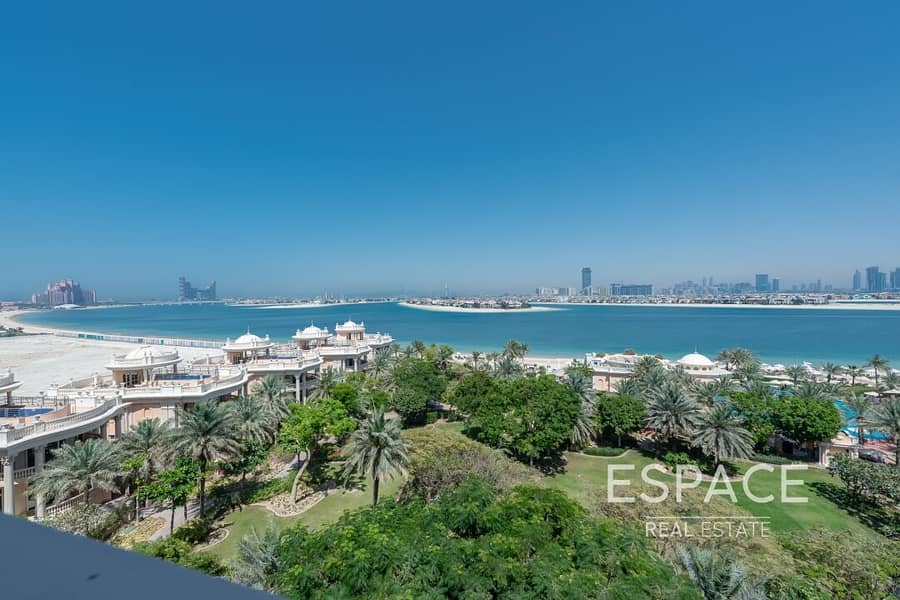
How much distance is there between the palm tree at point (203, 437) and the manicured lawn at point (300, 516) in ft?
6.10

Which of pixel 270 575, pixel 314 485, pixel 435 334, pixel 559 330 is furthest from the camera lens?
pixel 559 330

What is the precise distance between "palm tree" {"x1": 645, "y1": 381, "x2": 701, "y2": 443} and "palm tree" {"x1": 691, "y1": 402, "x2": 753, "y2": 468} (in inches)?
19.8

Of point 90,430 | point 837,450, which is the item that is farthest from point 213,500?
point 837,450

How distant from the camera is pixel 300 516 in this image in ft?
62.7

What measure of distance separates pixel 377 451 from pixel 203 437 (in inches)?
295

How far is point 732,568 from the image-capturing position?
422 inches

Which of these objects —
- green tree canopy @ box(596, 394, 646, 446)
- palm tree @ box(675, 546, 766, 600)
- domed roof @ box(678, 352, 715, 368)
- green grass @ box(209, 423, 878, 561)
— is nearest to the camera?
palm tree @ box(675, 546, 766, 600)

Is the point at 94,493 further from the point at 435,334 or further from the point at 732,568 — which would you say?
the point at 435,334

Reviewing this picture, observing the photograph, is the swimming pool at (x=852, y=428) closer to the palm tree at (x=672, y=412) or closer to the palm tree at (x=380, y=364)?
the palm tree at (x=672, y=412)

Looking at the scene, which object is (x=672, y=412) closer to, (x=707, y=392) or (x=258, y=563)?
(x=707, y=392)

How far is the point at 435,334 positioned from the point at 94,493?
96712 millimetres

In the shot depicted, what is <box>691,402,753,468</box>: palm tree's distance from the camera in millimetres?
23641

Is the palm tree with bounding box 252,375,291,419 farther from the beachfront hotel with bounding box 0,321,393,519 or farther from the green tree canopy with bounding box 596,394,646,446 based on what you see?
the green tree canopy with bounding box 596,394,646,446

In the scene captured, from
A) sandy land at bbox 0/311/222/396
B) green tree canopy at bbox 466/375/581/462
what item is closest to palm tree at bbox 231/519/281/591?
green tree canopy at bbox 466/375/581/462
